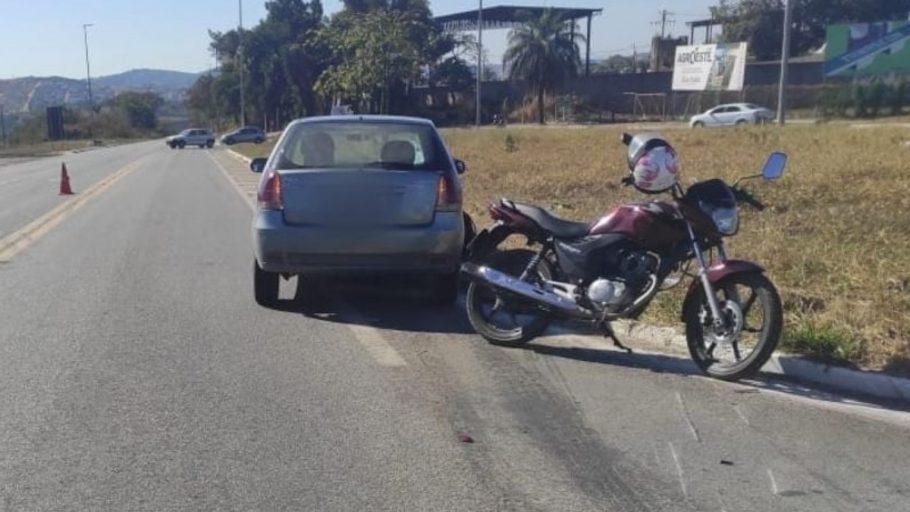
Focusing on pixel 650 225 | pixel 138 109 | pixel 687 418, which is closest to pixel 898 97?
pixel 650 225

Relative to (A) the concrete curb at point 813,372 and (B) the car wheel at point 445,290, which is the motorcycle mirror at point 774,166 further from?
(B) the car wheel at point 445,290

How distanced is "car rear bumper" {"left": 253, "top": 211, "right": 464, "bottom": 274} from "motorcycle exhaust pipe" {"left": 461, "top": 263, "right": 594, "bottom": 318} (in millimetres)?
556

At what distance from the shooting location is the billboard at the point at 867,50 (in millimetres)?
63969

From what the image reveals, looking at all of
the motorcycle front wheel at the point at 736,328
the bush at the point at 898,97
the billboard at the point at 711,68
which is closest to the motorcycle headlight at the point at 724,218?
the motorcycle front wheel at the point at 736,328

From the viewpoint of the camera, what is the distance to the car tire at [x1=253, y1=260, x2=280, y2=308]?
8875 millimetres

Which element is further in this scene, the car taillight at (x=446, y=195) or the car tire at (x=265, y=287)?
the car tire at (x=265, y=287)

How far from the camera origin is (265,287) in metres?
8.97

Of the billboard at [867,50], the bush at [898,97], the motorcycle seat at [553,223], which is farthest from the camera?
the billboard at [867,50]

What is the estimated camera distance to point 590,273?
710cm

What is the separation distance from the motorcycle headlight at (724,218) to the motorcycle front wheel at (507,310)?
138 centimetres

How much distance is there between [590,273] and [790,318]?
5.17 feet

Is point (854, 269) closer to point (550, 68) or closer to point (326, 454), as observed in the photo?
point (326, 454)

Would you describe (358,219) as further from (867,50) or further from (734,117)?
(867,50)

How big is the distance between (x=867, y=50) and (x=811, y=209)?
2244 inches
